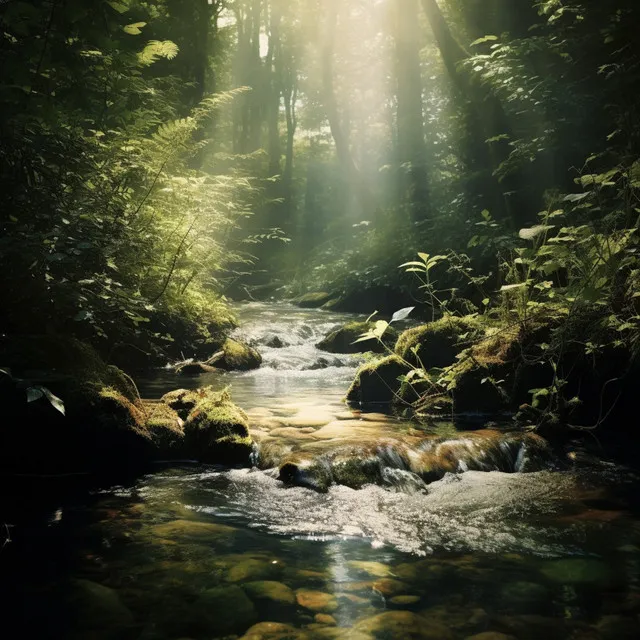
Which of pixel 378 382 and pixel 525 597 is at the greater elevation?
pixel 378 382

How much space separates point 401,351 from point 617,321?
3.18 m

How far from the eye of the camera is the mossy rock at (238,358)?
10.2 metres

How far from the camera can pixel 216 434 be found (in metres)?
5.20

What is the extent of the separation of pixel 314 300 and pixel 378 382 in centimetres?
1271

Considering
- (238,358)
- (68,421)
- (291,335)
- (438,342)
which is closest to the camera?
(68,421)

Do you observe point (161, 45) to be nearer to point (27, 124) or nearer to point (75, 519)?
point (27, 124)

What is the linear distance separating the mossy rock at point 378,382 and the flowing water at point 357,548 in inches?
78.1

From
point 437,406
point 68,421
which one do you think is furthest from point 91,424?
point 437,406

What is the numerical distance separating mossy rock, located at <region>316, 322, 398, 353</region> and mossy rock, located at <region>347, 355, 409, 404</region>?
4044 mm

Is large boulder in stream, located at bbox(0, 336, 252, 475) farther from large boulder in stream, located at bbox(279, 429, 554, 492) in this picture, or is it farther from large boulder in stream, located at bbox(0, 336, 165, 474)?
large boulder in stream, located at bbox(279, 429, 554, 492)

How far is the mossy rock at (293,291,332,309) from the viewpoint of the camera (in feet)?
65.1

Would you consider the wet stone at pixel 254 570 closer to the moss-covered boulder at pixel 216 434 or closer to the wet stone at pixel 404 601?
the wet stone at pixel 404 601

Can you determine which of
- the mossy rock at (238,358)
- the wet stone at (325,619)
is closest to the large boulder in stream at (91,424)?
the wet stone at (325,619)

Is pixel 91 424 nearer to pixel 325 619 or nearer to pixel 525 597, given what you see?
pixel 325 619
